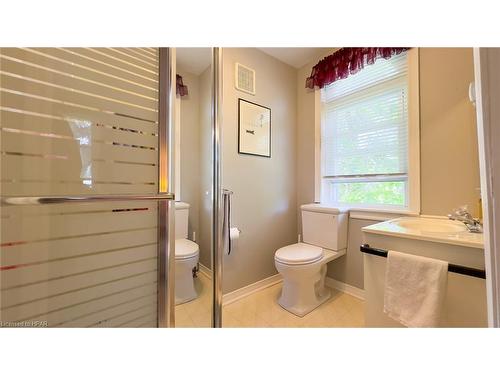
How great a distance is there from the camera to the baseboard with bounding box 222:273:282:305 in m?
1.52

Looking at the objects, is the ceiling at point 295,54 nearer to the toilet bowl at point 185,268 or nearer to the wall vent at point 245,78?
the wall vent at point 245,78

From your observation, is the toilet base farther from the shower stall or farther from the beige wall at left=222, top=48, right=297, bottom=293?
the shower stall

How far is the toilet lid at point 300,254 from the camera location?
4.43ft

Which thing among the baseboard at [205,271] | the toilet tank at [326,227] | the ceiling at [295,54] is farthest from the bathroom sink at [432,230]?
the ceiling at [295,54]

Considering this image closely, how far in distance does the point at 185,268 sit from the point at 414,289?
42.1 inches

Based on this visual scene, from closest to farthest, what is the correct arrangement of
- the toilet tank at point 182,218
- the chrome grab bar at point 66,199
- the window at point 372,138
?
the chrome grab bar at point 66,199 → the toilet tank at point 182,218 → the window at point 372,138

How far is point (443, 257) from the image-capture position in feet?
2.66

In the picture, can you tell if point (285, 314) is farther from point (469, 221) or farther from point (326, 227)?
Answer: point (469, 221)

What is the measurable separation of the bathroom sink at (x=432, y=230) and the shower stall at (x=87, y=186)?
41.3 inches
